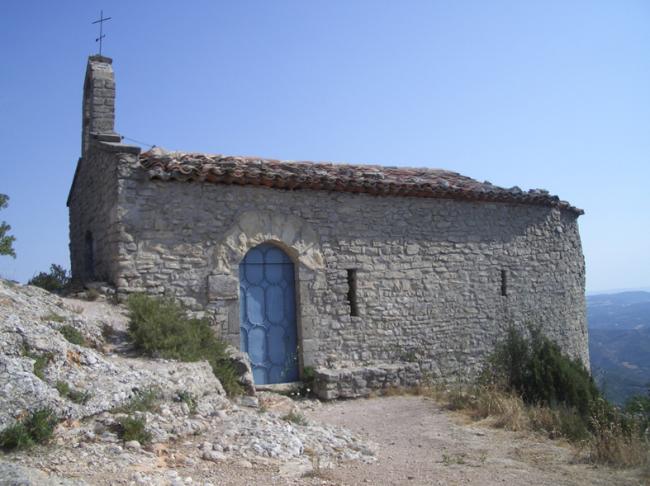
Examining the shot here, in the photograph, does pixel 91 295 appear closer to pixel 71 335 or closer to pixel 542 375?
pixel 71 335

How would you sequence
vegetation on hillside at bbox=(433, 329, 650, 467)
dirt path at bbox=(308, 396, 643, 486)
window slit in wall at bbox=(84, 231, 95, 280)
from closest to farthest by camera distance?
1. dirt path at bbox=(308, 396, 643, 486)
2. vegetation on hillside at bbox=(433, 329, 650, 467)
3. window slit in wall at bbox=(84, 231, 95, 280)

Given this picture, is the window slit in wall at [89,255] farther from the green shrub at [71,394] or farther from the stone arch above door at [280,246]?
the green shrub at [71,394]

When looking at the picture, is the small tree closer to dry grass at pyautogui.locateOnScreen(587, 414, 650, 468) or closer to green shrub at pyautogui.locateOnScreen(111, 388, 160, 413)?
green shrub at pyautogui.locateOnScreen(111, 388, 160, 413)

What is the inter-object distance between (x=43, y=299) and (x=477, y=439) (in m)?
5.26

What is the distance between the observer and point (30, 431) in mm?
4266

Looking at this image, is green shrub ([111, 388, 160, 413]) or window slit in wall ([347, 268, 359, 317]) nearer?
green shrub ([111, 388, 160, 413])

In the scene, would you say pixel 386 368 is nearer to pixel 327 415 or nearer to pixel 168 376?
pixel 327 415

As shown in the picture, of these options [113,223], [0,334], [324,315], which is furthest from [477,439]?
[113,223]

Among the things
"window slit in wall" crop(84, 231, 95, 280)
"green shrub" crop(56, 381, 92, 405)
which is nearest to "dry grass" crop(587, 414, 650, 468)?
"green shrub" crop(56, 381, 92, 405)

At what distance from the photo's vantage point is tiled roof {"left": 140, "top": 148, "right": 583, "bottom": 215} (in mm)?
8195

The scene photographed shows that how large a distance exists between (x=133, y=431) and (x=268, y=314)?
4.25 metres

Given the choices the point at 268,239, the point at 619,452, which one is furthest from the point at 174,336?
the point at 619,452

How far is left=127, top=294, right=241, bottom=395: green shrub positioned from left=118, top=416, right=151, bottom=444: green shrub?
192 cm

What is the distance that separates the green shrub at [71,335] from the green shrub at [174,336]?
2.56 feet
